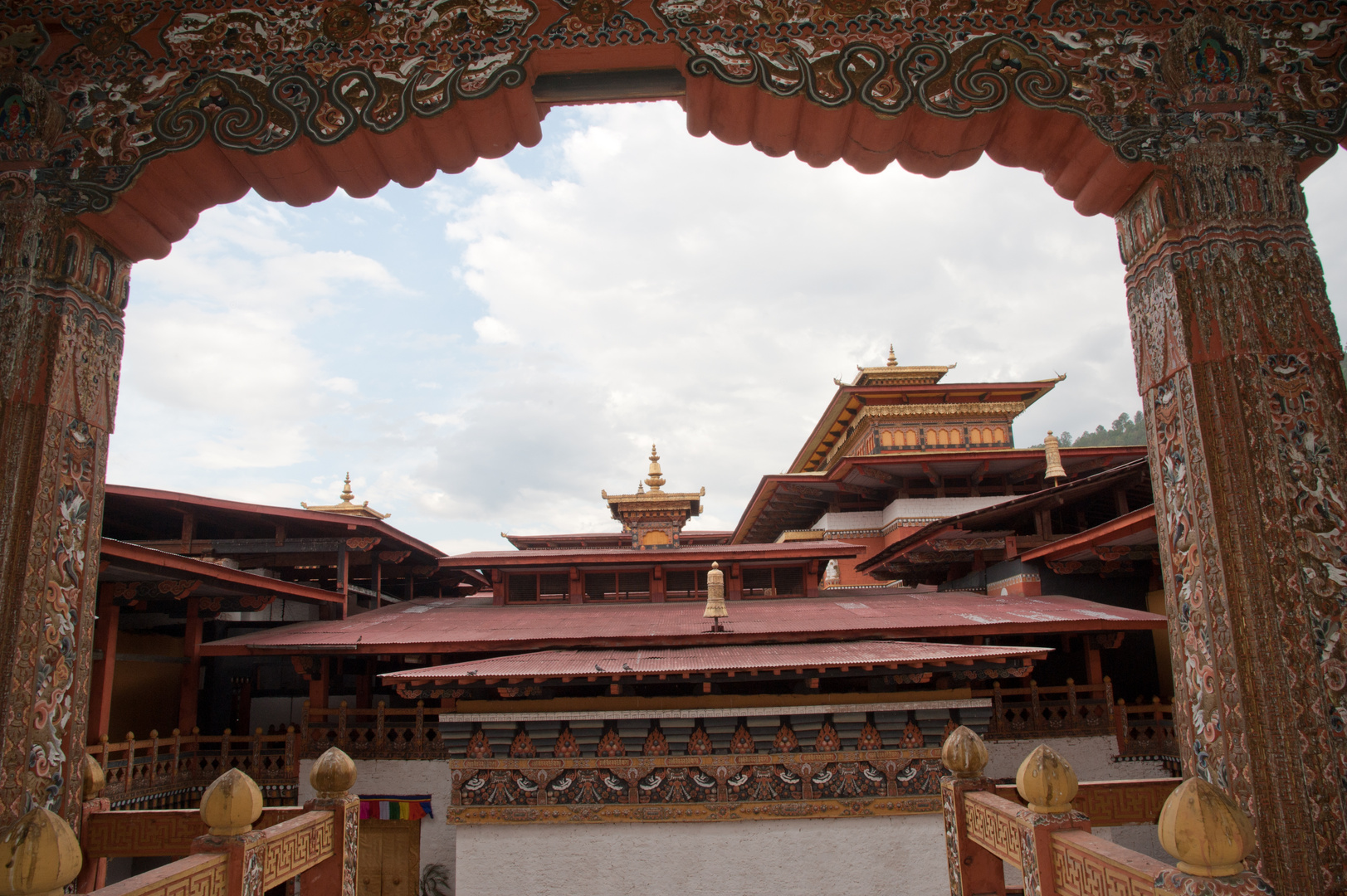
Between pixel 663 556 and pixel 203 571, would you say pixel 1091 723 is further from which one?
pixel 203 571

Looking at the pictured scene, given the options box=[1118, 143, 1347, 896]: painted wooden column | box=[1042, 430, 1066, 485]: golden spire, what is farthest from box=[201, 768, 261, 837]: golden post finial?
box=[1042, 430, 1066, 485]: golden spire

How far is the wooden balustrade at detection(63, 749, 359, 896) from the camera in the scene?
3.39m

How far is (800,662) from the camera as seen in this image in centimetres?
862

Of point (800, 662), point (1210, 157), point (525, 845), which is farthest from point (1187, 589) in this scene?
point (525, 845)

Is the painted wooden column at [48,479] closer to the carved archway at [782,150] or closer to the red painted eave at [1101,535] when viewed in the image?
the carved archway at [782,150]

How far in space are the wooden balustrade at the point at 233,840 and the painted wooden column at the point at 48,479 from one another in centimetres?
31

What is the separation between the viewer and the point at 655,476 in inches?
1061

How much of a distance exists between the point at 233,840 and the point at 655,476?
76.9 feet

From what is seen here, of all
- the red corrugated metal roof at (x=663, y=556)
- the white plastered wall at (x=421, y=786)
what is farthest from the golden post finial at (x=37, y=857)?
the red corrugated metal roof at (x=663, y=556)

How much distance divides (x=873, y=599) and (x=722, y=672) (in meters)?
6.44

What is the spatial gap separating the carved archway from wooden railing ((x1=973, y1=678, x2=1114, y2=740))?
8921 mm

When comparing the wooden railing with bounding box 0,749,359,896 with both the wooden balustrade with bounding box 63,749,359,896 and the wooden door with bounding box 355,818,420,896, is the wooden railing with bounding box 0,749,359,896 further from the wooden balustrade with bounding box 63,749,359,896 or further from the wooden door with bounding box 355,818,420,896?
the wooden door with bounding box 355,818,420,896

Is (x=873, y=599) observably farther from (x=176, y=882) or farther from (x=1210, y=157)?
(x=176, y=882)

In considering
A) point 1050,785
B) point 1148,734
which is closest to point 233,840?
point 1050,785
